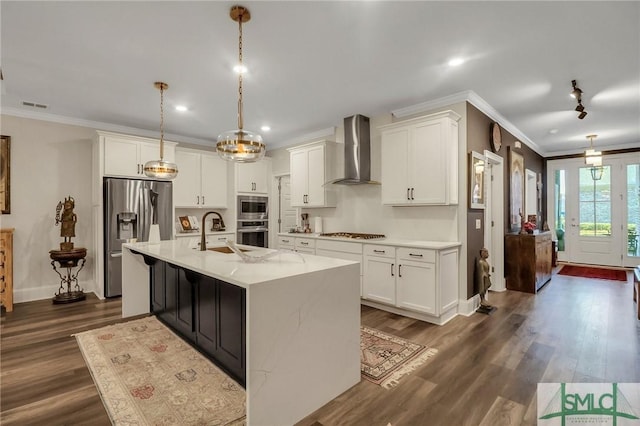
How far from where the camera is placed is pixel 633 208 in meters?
6.39

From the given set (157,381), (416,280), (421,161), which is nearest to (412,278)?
(416,280)

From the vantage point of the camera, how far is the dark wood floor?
75.2 inches

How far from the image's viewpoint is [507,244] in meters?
4.81

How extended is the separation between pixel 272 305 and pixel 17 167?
188 inches

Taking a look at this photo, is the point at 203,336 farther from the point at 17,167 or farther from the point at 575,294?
the point at 575,294

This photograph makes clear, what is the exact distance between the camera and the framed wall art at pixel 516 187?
16.5 ft

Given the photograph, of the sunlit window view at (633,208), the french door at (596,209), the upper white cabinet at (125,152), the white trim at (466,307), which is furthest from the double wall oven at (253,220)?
the sunlit window view at (633,208)

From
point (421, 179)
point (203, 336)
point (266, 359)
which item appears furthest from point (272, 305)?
point (421, 179)

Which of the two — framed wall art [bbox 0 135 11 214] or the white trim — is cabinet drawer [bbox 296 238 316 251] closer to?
the white trim

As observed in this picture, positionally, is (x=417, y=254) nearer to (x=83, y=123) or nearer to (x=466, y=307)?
(x=466, y=307)

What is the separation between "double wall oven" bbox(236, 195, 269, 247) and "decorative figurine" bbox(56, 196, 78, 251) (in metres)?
2.49

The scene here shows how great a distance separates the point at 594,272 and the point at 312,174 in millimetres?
6084

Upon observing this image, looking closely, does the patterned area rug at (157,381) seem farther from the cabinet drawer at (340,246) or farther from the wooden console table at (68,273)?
the cabinet drawer at (340,246)

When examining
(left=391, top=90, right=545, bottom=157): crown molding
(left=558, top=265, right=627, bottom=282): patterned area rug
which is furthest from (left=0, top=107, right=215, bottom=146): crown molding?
(left=558, top=265, right=627, bottom=282): patterned area rug
